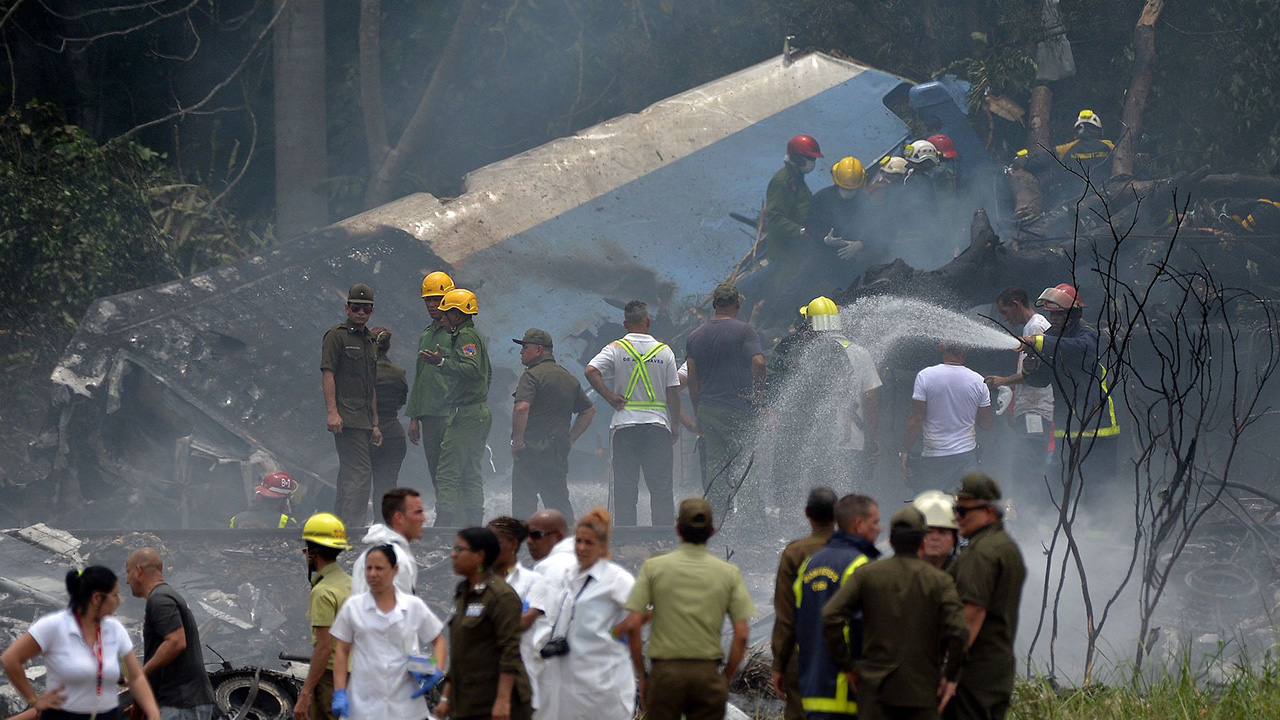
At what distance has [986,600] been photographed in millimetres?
3836

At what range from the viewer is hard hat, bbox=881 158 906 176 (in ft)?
41.3

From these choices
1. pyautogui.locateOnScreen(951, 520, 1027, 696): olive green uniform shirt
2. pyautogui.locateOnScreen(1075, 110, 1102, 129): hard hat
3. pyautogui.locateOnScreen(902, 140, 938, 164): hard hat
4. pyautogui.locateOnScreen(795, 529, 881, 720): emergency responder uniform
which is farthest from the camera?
pyautogui.locateOnScreen(1075, 110, 1102, 129): hard hat

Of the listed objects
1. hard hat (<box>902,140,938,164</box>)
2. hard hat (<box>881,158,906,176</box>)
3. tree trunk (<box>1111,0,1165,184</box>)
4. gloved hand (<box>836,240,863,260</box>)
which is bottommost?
gloved hand (<box>836,240,863,260</box>)

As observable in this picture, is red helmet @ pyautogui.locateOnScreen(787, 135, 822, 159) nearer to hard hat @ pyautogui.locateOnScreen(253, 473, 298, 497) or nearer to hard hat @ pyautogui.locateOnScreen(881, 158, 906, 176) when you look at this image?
hard hat @ pyautogui.locateOnScreen(881, 158, 906, 176)

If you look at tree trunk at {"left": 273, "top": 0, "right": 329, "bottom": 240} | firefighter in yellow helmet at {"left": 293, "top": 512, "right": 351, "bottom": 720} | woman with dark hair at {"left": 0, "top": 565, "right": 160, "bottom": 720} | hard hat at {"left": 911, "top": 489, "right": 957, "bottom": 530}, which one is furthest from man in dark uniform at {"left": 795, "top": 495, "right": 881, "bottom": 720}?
tree trunk at {"left": 273, "top": 0, "right": 329, "bottom": 240}

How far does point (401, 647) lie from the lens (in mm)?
4223

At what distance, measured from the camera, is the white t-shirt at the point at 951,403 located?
800 cm

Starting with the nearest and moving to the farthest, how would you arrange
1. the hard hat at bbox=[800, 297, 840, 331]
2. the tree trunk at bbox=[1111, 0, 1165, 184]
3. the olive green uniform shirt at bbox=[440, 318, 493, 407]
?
1. the olive green uniform shirt at bbox=[440, 318, 493, 407]
2. the hard hat at bbox=[800, 297, 840, 331]
3. the tree trunk at bbox=[1111, 0, 1165, 184]

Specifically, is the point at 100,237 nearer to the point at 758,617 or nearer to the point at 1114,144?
the point at 758,617

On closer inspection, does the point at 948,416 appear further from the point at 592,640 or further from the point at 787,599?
the point at 592,640

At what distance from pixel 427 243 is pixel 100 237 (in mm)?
2964

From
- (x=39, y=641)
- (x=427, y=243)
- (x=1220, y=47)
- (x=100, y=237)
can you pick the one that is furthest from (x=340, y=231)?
(x=1220, y=47)

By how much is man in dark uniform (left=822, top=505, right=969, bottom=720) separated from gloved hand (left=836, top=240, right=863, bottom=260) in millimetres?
8506

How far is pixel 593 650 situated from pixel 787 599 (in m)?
0.68
